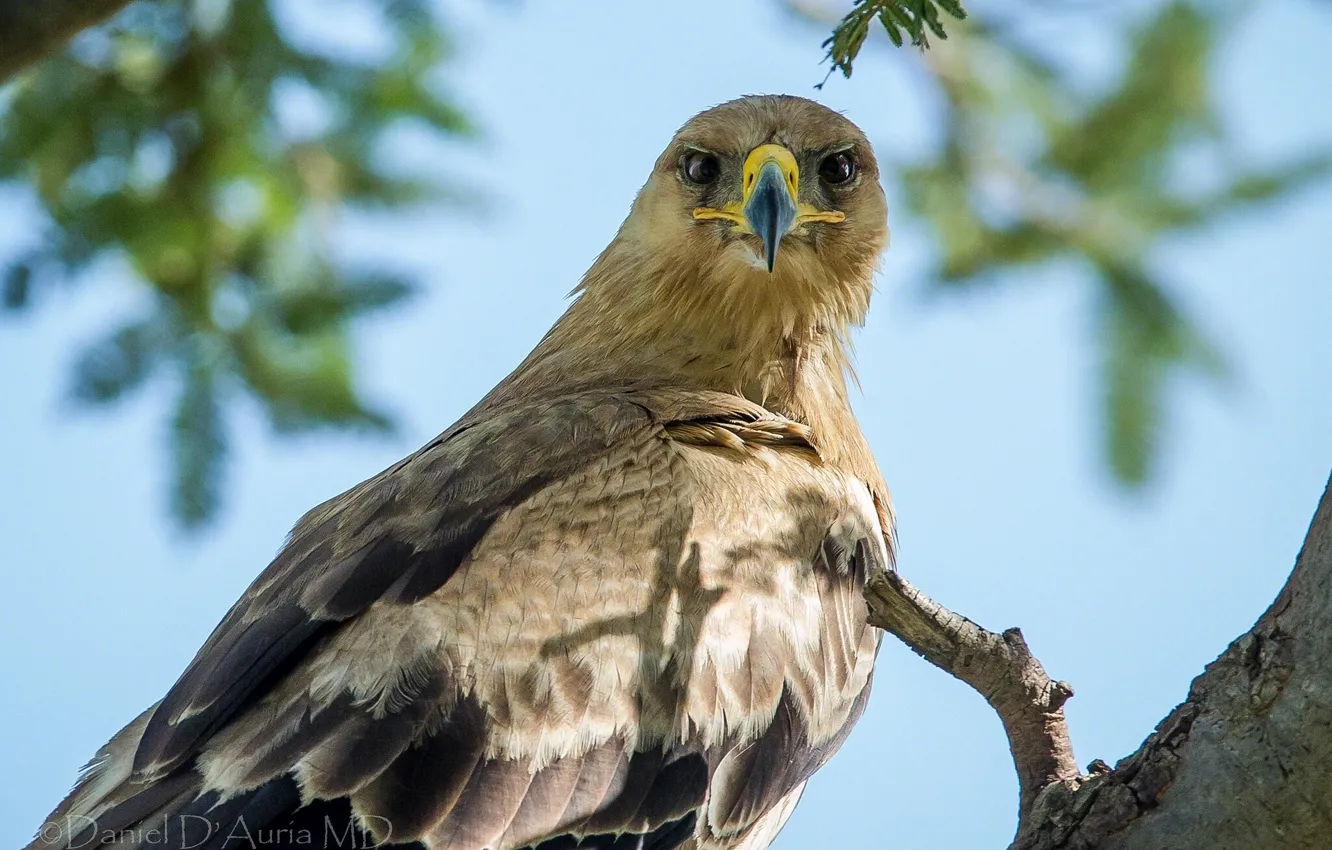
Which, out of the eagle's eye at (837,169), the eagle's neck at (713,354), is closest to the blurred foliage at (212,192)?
the eagle's neck at (713,354)

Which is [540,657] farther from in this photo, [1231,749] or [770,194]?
[770,194]

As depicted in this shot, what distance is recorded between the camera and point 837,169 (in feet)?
18.3

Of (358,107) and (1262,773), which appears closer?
(1262,773)

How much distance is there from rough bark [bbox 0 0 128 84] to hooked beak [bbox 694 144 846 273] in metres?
2.15

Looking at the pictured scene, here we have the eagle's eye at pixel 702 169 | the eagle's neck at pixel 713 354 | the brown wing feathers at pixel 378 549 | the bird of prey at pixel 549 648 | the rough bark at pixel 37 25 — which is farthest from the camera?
the eagle's eye at pixel 702 169

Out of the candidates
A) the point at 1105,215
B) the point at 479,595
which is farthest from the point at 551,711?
the point at 1105,215

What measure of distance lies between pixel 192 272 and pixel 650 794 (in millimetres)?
2995

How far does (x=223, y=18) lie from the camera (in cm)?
554

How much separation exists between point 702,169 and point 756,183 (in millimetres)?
420

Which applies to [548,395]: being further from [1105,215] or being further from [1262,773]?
[1262,773]

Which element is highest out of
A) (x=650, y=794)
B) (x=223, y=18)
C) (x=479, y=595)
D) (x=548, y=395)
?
(x=223, y=18)

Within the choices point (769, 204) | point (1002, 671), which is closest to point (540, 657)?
point (1002, 671)

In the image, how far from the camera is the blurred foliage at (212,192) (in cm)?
553

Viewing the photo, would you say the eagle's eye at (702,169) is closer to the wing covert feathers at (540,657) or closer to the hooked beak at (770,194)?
the hooked beak at (770,194)
